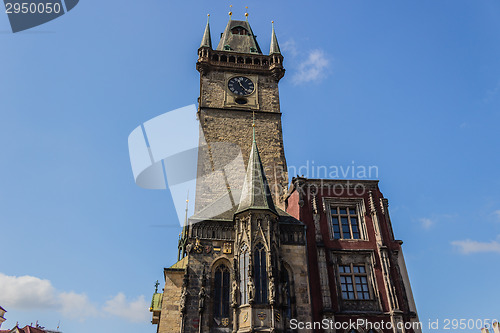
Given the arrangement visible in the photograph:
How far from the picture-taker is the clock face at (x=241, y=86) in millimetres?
33628

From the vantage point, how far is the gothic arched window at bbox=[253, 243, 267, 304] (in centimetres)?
1923

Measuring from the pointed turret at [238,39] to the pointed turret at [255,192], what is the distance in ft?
54.8

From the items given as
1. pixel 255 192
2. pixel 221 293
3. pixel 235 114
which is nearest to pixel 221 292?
pixel 221 293

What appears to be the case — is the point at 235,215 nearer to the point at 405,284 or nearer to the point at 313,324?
the point at 313,324

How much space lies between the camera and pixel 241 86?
34000 mm

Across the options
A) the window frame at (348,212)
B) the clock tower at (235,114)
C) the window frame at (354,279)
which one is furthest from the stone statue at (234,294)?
the clock tower at (235,114)

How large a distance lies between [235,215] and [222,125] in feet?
36.1

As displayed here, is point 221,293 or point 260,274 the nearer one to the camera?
point 260,274

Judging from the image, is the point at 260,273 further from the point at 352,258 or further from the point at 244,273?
the point at 352,258

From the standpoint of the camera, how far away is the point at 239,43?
3831 centimetres

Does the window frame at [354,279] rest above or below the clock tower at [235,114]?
below

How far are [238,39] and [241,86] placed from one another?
24.3 feet

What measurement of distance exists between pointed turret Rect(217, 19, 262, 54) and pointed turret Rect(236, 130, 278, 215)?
54.8ft

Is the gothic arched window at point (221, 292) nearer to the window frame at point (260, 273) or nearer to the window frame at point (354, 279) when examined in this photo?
the window frame at point (260, 273)
